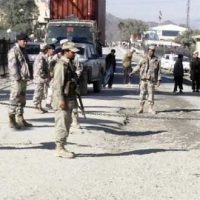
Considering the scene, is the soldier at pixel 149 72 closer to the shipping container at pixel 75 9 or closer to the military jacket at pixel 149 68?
the military jacket at pixel 149 68

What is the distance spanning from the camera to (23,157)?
990 cm

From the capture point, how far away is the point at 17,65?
12289mm

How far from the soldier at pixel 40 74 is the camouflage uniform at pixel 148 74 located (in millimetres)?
2615

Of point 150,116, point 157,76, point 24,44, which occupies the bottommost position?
point 150,116

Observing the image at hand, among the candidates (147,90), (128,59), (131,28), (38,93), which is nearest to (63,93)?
(38,93)

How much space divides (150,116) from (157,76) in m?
1.08

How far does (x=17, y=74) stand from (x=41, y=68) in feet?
11.0

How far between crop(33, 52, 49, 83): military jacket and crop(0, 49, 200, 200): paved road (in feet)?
2.88

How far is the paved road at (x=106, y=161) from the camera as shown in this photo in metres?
7.90

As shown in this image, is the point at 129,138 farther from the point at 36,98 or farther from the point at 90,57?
the point at 90,57

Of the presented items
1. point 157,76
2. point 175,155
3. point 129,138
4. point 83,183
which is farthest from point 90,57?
point 83,183

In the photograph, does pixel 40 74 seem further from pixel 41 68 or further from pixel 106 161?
pixel 106 161

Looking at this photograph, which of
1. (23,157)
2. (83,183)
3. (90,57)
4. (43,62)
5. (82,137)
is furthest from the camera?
(90,57)

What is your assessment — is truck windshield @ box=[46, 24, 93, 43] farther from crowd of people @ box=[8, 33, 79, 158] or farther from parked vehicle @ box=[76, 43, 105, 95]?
crowd of people @ box=[8, 33, 79, 158]
